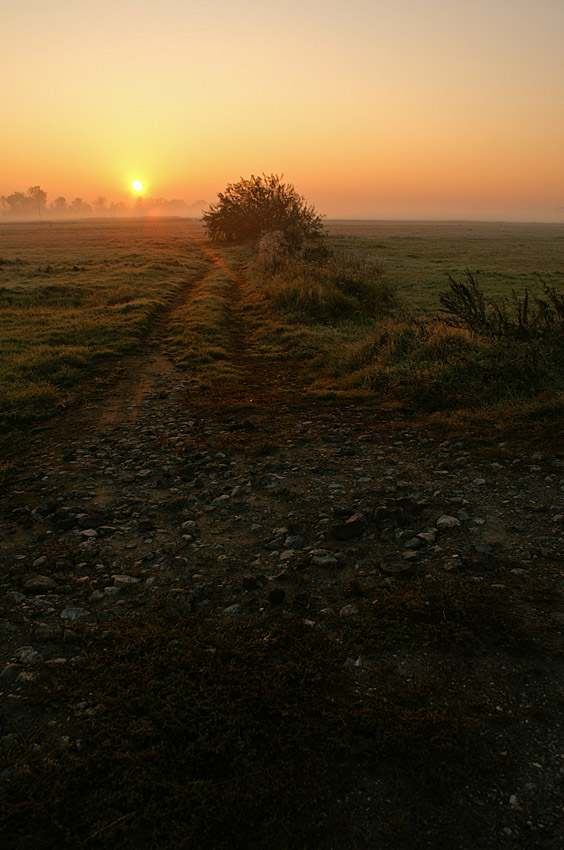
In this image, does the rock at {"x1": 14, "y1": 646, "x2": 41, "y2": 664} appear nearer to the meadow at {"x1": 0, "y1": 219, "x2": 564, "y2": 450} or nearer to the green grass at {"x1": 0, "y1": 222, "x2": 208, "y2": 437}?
the meadow at {"x1": 0, "y1": 219, "x2": 564, "y2": 450}

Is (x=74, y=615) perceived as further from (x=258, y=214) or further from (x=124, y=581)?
(x=258, y=214)

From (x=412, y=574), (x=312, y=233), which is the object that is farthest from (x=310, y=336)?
(x=312, y=233)

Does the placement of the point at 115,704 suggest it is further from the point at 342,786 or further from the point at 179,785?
the point at 342,786

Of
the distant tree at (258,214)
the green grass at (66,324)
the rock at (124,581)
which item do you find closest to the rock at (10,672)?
the rock at (124,581)

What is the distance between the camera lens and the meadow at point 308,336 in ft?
30.2

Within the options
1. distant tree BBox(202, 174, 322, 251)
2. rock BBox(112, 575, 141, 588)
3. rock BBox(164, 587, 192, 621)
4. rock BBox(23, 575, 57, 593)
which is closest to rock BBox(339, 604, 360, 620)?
rock BBox(164, 587, 192, 621)

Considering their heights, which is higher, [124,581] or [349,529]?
[349,529]

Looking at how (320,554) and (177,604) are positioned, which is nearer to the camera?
(177,604)

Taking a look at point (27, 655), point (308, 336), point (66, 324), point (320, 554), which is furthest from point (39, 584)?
point (66, 324)

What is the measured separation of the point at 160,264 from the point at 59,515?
34854 millimetres

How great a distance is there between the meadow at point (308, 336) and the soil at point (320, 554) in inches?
55.2

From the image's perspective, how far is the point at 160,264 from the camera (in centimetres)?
3709

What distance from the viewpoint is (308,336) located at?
15797 mm

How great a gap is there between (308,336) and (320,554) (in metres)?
11.6
